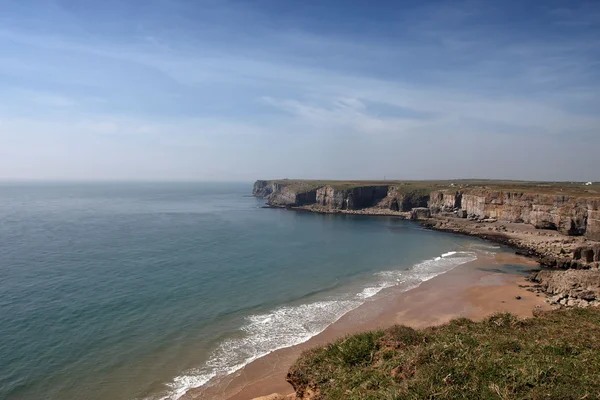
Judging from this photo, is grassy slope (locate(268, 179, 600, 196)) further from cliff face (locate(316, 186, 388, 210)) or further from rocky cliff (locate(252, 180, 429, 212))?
cliff face (locate(316, 186, 388, 210))

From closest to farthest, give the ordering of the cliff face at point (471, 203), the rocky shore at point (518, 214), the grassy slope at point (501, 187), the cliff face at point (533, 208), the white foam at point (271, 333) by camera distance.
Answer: the white foam at point (271, 333), the rocky shore at point (518, 214), the cliff face at point (533, 208), the cliff face at point (471, 203), the grassy slope at point (501, 187)

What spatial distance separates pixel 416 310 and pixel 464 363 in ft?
63.0

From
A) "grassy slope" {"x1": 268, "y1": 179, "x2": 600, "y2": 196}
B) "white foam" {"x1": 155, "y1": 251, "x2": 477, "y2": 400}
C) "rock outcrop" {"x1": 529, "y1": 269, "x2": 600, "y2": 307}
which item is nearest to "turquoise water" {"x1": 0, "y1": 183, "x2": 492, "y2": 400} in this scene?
"white foam" {"x1": 155, "y1": 251, "x2": 477, "y2": 400}

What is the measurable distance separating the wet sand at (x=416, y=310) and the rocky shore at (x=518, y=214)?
3.66 meters

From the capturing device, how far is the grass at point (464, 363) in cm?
990

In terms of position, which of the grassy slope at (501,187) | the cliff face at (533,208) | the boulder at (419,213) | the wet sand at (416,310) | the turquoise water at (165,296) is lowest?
the wet sand at (416,310)

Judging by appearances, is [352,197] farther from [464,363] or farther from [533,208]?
[464,363]

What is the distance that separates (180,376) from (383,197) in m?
98.1

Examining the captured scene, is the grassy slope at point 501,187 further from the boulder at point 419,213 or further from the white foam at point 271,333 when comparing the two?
the white foam at point 271,333

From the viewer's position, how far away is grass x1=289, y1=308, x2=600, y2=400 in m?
9.90

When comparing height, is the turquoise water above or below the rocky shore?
below

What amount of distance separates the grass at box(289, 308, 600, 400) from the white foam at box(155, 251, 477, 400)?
7178mm

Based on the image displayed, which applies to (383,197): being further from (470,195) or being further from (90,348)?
(90,348)

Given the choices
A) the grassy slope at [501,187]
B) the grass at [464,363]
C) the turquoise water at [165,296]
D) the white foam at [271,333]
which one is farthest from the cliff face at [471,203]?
the grass at [464,363]
